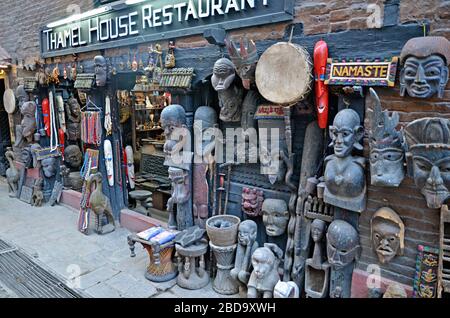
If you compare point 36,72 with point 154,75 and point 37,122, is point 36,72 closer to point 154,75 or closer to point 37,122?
point 37,122

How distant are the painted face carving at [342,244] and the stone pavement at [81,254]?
139cm

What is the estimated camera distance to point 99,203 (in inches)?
221

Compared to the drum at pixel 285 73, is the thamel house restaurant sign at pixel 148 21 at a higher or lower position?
higher

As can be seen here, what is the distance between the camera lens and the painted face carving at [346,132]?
3.05m

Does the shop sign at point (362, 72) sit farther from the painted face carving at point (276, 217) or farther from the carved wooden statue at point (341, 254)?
the painted face carving at point (276, 217)

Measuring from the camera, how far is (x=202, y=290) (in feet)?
13.3

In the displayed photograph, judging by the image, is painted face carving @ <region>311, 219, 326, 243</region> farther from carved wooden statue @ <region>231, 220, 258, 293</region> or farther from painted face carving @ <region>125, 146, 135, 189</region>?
painted face carving @ <region>125, 146, 135, 189</region>

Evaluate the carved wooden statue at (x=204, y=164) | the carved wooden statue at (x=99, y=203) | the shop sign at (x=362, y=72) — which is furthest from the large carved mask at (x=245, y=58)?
the carved wooden statue at (x=99, y=203)

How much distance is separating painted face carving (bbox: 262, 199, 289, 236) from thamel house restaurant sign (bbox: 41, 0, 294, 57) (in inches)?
74.5

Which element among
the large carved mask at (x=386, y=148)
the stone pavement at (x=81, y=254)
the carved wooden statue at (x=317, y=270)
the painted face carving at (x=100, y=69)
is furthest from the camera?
the painted face carving at (x=100, y=69)

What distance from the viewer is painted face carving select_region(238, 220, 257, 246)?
383cm

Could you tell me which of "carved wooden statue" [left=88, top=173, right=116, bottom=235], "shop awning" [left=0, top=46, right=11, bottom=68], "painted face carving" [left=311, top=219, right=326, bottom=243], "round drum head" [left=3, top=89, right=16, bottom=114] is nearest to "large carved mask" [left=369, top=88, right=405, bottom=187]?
"painted face carving" [left=311, top=219, right=326, bottom=243]

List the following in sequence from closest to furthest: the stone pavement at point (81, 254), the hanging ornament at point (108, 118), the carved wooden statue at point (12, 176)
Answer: the stone pavement at point (81, 254)
the hanging ornament at point (108, 118)
the carved wooden statue at point (12, 176)
